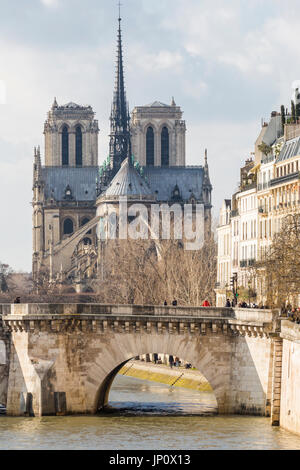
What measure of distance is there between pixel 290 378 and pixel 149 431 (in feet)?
18.4

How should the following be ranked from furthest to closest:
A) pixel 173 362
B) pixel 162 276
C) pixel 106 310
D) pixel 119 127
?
pixel 119 127, pixel 162 276, pixel 173 362, pixel 106 310

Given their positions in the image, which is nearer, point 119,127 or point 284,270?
point 284,270

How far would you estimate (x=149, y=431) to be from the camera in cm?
5706

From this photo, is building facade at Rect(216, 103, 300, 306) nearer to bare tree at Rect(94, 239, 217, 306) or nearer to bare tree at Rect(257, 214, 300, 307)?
bare tree at Rect(94, 239, 217, 306)

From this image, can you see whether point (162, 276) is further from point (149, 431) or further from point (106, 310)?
point (149, 431)

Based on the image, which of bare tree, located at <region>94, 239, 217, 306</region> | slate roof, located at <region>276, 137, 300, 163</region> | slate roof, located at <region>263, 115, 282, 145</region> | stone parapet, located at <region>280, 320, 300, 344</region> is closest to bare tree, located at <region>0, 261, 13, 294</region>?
bare tree, located at <region>94, 239, 217, 306</region>

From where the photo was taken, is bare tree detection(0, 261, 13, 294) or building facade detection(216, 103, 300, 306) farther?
bare tree detection(0, 261, 13, 294)

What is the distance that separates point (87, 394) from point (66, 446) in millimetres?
7902

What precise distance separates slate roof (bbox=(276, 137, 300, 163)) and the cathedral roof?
9832cm

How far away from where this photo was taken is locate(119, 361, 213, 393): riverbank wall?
78.7m

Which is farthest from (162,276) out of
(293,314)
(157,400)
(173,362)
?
(293,314)

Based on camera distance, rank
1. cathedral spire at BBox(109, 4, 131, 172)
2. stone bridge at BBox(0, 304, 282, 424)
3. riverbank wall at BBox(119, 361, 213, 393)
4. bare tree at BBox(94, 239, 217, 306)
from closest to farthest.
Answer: stone bridge at BBox(0, 304, 282, 424) < riverbank wall at BBox(119, 361, 213, 393) < bare tree at BBox(94, 239, 217, 306) < cathedral spire at BBox(109, 4, 131, 172)
